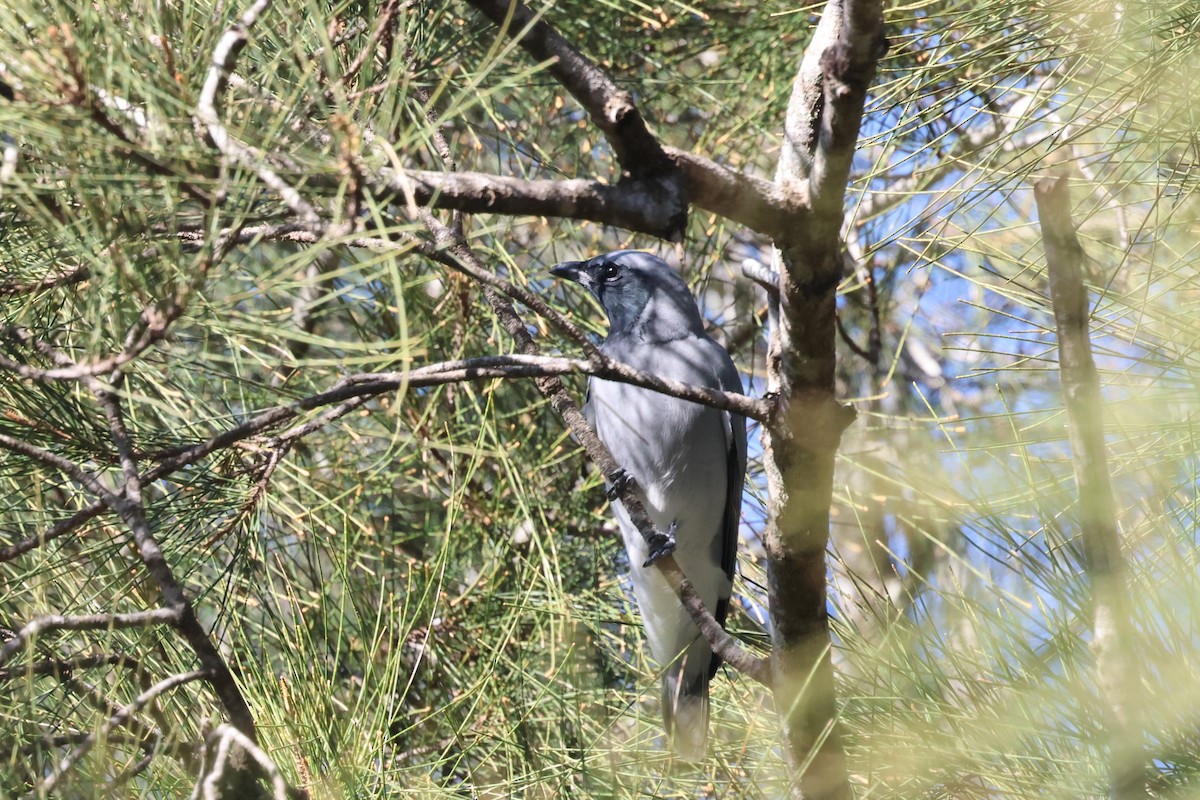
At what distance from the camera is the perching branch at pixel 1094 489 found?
4.43 ft

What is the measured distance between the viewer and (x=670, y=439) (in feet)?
11.1

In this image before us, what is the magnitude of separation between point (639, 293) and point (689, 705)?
131cm

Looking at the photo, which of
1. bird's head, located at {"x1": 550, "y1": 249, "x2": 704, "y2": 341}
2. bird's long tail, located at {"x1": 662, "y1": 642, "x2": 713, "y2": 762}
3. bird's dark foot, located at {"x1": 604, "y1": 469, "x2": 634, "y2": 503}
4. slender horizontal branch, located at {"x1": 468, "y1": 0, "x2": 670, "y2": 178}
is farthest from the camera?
bird's head, located at {"x1": 550, "y1": 249, "x2": 704, "y2": 341}

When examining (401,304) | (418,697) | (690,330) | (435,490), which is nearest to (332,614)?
(418,697)

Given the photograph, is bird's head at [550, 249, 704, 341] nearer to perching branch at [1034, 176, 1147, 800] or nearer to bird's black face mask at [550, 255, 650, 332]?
bird's black face mask at [550, 255, 650, 332]

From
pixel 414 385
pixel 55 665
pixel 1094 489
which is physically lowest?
pixel 1094 489

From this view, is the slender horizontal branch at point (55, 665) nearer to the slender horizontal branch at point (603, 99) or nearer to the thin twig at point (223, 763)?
the thin twig at point (223, 763)

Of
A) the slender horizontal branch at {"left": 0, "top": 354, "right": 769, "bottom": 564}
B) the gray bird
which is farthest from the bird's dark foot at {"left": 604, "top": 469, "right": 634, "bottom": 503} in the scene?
the slender horizontal branch at {"left": 0, "top": 354, "right": 769, "bottom": 564}

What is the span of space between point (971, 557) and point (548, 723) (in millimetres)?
1333

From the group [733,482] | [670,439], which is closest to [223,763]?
[670,439]

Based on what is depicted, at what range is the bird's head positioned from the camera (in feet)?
11.4

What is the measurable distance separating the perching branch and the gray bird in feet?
5.74

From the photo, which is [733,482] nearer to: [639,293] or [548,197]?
[639,293]

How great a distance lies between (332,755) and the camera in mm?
1987
